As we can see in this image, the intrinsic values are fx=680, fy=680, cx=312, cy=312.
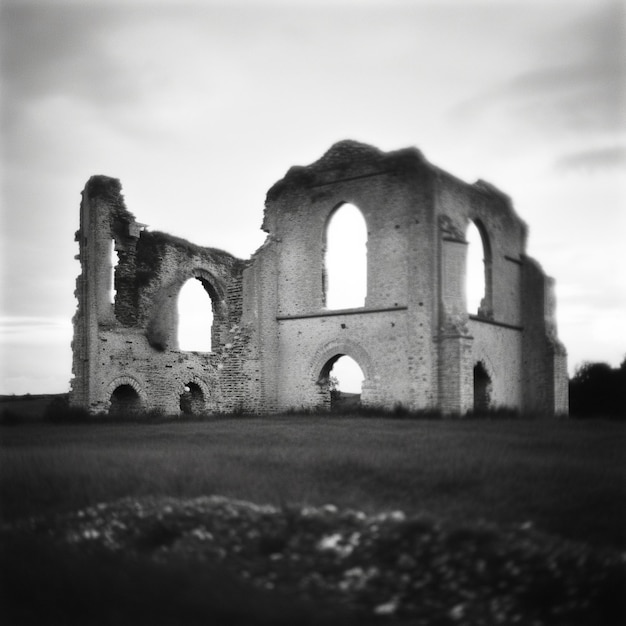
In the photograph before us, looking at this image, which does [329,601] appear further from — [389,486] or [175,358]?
[175,358]

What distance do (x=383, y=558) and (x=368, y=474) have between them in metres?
2.11

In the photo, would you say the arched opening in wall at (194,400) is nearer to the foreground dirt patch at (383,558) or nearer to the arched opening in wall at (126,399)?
the arched opening in wall at (126,399)

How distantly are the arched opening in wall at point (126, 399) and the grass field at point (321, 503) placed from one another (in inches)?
315

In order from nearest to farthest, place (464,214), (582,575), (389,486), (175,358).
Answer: (582,575), (389,486), (464,214), (175,358)

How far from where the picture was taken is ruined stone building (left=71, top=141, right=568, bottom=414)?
57.8ft

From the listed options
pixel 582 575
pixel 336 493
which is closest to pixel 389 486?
pixel 336 493

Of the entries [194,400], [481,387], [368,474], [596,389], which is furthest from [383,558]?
[596,389]

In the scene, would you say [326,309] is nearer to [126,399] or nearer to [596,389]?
[126,399]

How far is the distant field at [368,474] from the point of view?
20.5 feet

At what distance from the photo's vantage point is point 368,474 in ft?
24.7

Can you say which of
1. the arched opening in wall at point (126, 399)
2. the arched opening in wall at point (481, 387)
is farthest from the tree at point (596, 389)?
the arched opening in wall at point (126, 399)

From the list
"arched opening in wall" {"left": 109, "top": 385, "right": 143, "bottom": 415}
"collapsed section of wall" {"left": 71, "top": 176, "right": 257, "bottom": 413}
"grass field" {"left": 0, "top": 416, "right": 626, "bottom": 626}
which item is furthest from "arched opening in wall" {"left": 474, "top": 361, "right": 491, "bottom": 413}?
"arched opening in wall" {"left": 109, "top": 385, "right": 143, "bottom": 415}

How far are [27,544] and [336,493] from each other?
2905 millimetres

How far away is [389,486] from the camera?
710cm
